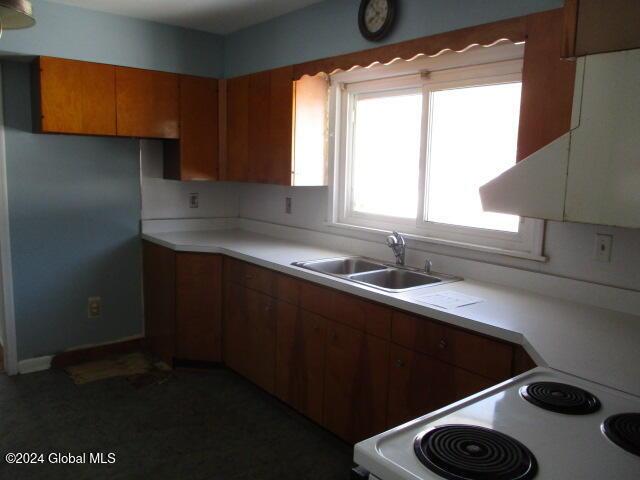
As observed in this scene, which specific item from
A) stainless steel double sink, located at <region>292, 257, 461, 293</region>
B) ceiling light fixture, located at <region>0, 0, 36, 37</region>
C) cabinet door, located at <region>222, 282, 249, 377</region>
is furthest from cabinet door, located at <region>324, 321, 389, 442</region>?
ceiling light fixture, located at <region>0, 0, 36, 37</region>

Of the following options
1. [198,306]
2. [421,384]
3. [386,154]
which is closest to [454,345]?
Result: [421,384]

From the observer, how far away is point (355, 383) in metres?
2.47

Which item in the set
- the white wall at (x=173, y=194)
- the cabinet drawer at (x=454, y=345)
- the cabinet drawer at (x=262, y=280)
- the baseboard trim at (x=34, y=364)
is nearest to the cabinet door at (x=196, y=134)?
the white wall at (x=173, y=194)

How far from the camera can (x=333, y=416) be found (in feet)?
8.61

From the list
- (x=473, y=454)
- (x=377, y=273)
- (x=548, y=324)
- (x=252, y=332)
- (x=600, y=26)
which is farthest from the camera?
(x=252, y=332)

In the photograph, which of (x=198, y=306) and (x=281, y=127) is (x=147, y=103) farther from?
(x=198, y=306)

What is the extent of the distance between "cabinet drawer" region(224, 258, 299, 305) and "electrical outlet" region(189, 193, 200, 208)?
2.95 ft

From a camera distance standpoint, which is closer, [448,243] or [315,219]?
[448,243]

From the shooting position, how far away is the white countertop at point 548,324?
1.55m

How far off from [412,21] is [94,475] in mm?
2619

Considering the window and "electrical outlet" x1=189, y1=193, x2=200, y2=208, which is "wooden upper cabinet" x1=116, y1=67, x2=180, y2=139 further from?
the window

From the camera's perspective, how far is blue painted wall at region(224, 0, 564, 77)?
7.55 ft

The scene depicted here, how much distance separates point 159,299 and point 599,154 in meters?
3.03

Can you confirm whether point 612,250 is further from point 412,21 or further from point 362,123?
point 362,123
